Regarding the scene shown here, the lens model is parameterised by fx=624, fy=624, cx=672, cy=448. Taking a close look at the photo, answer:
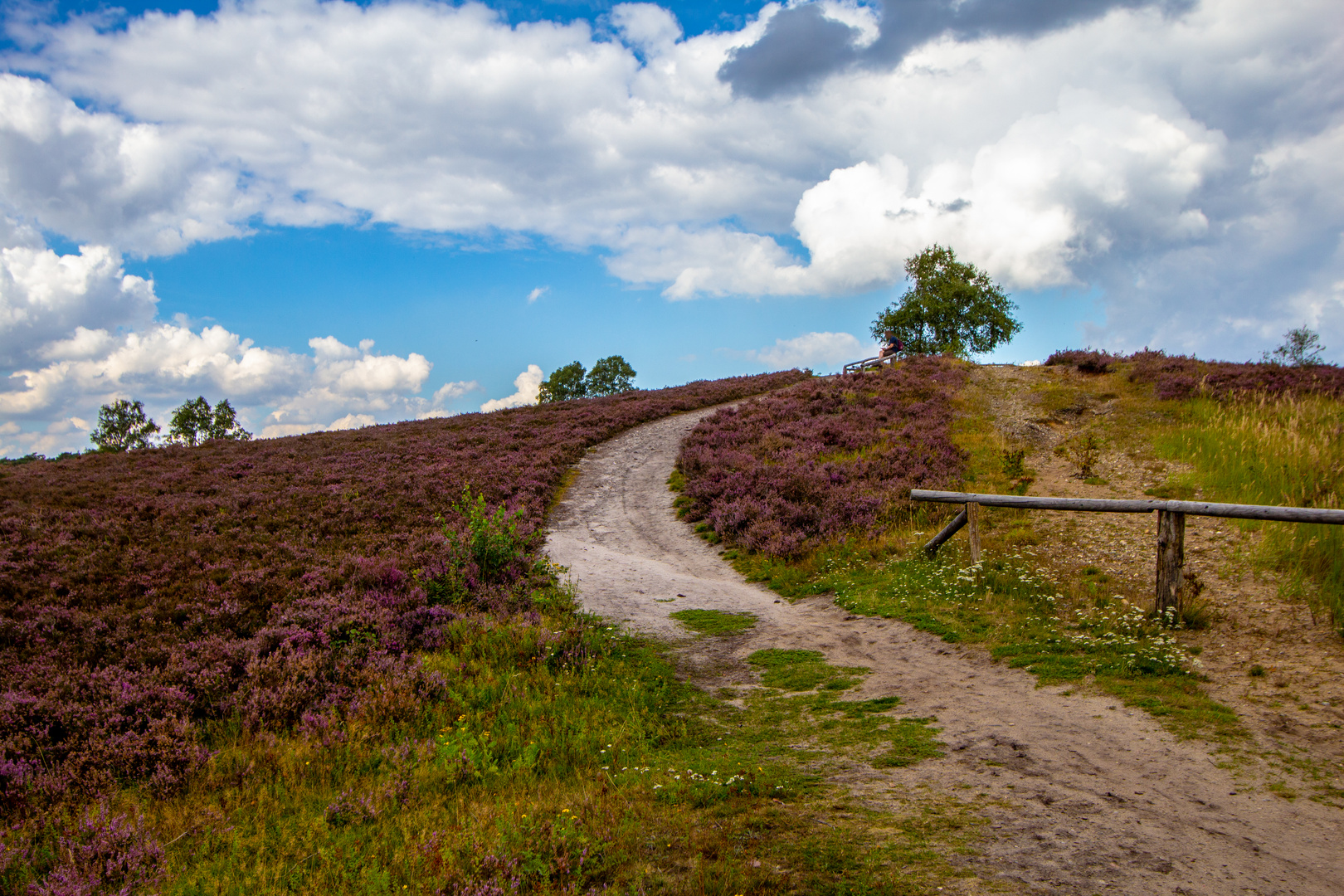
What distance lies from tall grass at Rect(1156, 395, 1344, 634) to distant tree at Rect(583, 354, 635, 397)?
192 ft

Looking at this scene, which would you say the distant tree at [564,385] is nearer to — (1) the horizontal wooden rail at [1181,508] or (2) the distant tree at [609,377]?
(2) the distant tree at [609,377]

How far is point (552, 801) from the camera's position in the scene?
5.16 metres

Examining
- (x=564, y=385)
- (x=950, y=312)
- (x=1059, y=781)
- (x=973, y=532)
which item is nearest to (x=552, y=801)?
(x=1059, y=781)

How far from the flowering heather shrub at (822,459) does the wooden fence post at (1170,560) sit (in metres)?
6.17

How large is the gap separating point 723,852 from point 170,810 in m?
4.80

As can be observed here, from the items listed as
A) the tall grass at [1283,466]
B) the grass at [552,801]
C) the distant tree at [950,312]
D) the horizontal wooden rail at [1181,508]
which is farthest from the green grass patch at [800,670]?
the distant tree at [950,312]

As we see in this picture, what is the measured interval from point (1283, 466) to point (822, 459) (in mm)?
10657

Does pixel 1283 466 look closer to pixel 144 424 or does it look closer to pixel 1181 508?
pixel 1181 508

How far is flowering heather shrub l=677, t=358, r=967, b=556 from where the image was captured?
618 inches

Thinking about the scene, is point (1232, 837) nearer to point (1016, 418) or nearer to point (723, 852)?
point (723, 852)

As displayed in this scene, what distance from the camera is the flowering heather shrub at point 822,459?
15.7 meters

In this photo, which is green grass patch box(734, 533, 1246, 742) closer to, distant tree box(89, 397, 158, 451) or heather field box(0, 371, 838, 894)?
heather field box(0, 371, 838, 894)

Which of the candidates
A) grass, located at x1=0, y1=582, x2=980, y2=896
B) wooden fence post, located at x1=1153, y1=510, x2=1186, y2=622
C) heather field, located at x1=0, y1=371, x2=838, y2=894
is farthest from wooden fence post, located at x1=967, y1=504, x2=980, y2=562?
heather field, located at x1=0, y1=371, x2=838, y2=894

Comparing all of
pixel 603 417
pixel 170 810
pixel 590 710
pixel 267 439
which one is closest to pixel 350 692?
pixel 170 810
